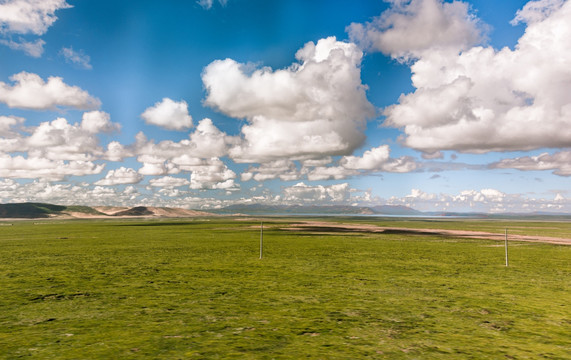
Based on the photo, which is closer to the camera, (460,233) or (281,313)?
(281,313)

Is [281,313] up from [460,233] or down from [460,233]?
up

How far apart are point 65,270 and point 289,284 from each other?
728 inches

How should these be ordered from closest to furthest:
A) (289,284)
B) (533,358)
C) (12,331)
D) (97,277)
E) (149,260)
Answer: (533,358) → (12,331) → (289,284) → (97,277) → (149,260)

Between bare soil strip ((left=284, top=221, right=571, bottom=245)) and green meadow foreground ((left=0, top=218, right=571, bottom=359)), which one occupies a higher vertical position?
green meadow foreground ((left=0, top=218, right=571, bottom=359))

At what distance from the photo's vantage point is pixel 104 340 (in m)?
11.9

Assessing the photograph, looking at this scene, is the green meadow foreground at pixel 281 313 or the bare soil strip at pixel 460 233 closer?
the green meadow foreground at pixel 281 313

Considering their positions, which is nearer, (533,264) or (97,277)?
(97,277)

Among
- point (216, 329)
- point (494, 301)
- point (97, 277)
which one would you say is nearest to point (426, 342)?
point (216, 329)

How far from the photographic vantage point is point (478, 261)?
36.8 metres

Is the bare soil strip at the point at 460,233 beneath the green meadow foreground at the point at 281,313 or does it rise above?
beneath

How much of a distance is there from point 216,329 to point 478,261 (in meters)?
32.7

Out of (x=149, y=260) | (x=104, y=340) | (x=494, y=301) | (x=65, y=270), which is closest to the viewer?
(x=104, y=340)

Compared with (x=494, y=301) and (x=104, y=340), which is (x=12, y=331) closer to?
(x=104, y=340)

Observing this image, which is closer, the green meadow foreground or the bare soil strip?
the green meadow foreground
